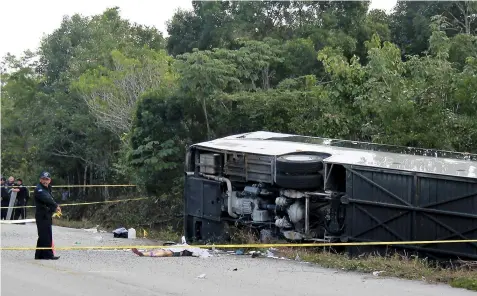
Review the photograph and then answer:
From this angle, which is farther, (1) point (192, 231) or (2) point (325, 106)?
(2) point (325, 106)

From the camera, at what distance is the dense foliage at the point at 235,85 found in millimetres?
20875

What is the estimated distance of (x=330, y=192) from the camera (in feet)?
49.6

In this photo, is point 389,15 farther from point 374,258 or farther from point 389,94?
point 374,258

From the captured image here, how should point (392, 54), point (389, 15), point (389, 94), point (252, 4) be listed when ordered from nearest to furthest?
point (389, 94)
point (392, 54)
point (252, 4)
point (389, 15)

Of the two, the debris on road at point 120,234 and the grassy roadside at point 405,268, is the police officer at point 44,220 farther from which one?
the debris on road at point 120,234

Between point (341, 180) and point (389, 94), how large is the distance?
642cm

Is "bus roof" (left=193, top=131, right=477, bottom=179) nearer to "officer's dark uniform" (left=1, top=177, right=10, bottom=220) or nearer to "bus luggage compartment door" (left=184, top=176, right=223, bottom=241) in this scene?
"bus luggage compartment door" (left=184, top=176, right=223, bottom=241)

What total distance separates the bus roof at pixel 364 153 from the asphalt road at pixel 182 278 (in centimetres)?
284

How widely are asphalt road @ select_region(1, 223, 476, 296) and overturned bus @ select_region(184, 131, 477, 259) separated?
72.7 inches

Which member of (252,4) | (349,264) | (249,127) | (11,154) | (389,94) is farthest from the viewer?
(11,154)

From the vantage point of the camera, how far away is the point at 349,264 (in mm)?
12531

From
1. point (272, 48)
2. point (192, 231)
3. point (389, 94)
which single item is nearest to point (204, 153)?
point (192, 231)

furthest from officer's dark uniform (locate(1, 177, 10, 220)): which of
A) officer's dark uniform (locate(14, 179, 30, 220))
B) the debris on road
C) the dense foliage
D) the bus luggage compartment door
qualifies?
the bus luggage compartment door

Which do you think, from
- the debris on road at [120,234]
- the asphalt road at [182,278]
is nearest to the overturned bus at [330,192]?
the asphalt road at [182,278]
